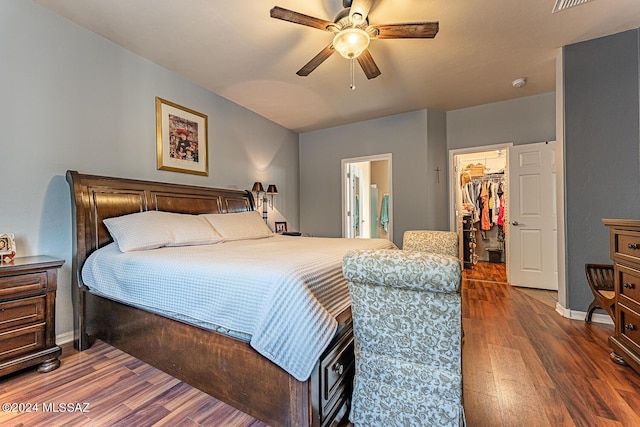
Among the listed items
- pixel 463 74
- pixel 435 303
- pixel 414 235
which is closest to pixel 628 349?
pixel 414 235

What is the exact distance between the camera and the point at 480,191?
5586 mm

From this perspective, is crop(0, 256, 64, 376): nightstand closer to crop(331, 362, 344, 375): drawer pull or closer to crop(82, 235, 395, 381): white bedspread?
crop(82, 235, 395, 381): white bedspread

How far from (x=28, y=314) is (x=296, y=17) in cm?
263

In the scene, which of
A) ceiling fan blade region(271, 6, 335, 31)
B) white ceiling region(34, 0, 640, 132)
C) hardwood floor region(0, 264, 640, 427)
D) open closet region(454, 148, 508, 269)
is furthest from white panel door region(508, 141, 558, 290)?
ceiling fan blade region(271, 6, 335, 31)

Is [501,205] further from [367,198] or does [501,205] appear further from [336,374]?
[336,374]

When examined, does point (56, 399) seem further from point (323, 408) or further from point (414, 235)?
point (414, 235)

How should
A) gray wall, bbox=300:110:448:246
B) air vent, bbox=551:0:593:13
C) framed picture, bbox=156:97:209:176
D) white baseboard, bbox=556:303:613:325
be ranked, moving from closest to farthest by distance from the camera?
air vent, bbox=551:0:593:13, white baseboard, bbox=556:303:613:325, framed picture, bbox=156:97:209:176, gray wall, bbox=300:110:448:246

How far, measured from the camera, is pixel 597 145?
103 inches

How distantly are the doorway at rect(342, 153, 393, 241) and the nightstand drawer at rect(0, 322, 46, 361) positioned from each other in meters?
3.93

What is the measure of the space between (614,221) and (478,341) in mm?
1251

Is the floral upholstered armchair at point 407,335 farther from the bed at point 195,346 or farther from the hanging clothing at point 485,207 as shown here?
the hanging clothing at point 485,207

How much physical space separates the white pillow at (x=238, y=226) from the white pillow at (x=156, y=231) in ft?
0.59

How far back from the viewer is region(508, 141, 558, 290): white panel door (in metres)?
3.69

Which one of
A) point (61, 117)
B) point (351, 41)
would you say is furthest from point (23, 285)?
point (351, 41)
